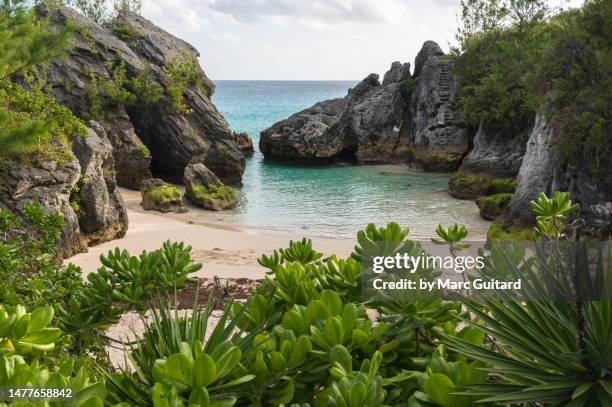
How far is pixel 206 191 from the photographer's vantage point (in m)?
21.1

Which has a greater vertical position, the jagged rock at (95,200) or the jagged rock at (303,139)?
the jagged rock at (303,139)

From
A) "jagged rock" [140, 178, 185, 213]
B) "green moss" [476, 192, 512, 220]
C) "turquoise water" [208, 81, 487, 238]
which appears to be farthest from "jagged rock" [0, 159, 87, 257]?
"green moss" [476, 192, 512, 220]

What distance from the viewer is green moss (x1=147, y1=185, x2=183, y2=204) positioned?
1995 cm

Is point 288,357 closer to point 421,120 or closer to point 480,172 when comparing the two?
point 480,172

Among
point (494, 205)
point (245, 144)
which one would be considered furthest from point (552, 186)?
point (245, 144)

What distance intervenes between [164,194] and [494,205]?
35.4 feet

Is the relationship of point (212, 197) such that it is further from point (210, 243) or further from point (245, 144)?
point (245, 144)

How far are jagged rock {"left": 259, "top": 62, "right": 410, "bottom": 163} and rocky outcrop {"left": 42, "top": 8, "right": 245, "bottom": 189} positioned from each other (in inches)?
322

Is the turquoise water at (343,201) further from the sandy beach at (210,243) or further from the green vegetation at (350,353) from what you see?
the green vegetation at (350,353)

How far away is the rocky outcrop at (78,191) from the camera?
37.4 feet

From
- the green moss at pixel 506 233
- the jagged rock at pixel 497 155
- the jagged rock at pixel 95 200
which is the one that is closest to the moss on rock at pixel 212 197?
the jagged rock at pixel 95 200

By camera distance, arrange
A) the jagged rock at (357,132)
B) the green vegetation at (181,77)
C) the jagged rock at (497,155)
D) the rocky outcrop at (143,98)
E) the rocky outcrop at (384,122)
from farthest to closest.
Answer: the jagged rock at (357,132), the rocky outcrop at (384,122), the green vegetation at (181,77), the jagged rock at (497,155), the rocky outcrop at (143,98)

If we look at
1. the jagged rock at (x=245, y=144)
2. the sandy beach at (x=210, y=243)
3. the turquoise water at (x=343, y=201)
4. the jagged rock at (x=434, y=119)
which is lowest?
the sandy beach at (x=210, y=243)

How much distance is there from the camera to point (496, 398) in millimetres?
1720
